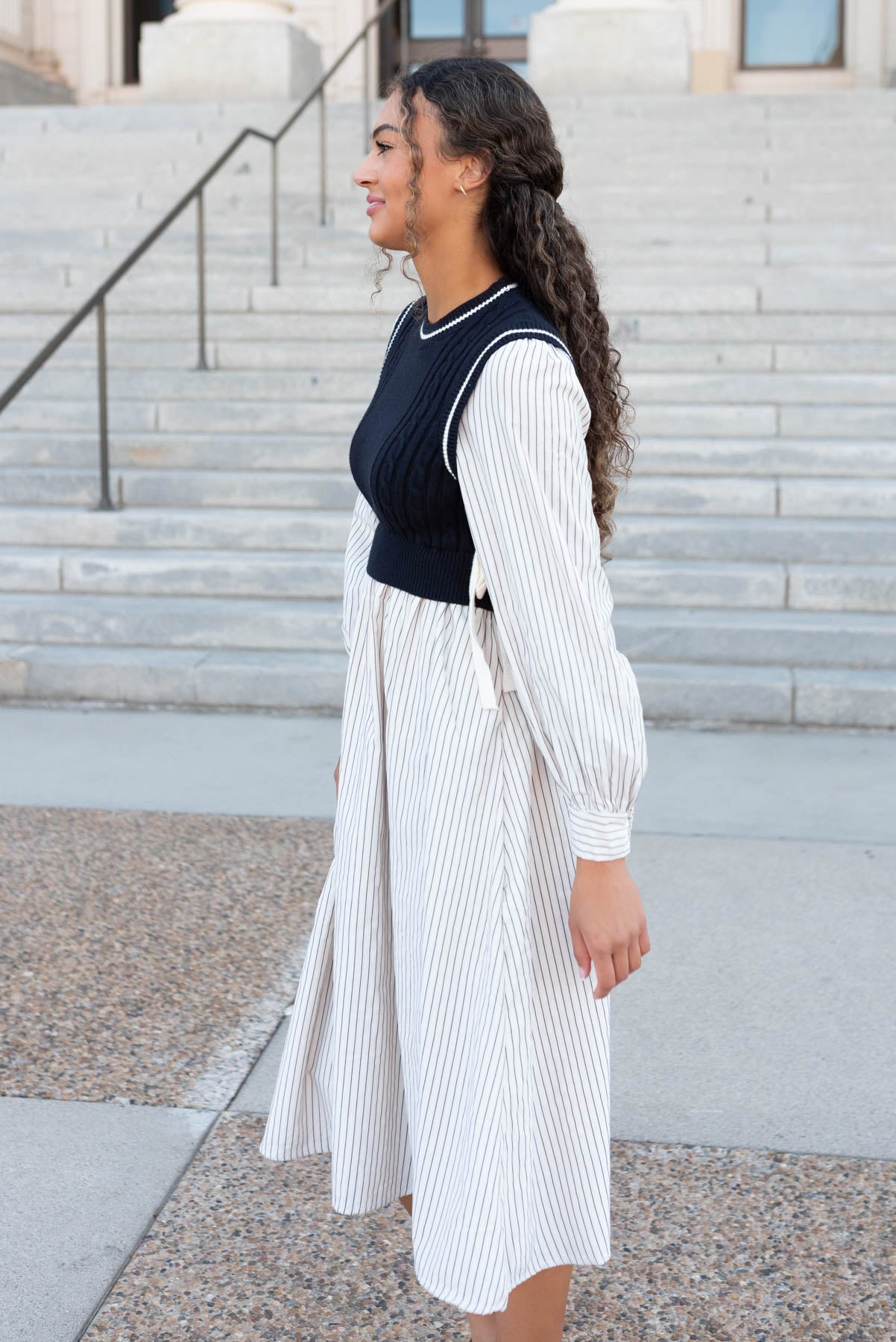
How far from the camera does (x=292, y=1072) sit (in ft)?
6.66

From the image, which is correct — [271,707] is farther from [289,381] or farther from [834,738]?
[289,381]

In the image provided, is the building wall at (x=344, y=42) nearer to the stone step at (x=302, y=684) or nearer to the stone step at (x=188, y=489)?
the stone step at (x=188, y=489)

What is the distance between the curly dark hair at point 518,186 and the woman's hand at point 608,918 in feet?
1.89

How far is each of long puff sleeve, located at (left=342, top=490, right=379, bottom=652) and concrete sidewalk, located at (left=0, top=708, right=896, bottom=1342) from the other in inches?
41.2

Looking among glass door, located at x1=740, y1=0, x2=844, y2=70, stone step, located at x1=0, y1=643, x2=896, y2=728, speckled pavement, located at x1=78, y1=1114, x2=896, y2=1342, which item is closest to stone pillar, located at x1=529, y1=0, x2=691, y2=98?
glass door, located at x1=740, y1=0, x2=844, y2=70

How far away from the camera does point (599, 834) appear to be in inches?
62.5

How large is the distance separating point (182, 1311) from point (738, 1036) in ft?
4.45

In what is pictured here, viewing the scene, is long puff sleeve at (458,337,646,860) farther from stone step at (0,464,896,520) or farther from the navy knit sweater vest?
stone step at (0,464,896,520)

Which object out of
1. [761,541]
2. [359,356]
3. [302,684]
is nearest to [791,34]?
[359,356]

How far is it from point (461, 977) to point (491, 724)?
30cm

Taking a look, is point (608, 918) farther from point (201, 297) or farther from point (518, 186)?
point (201, 297)

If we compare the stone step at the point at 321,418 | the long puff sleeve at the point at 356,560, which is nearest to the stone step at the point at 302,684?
the stone step at the point at 321,418

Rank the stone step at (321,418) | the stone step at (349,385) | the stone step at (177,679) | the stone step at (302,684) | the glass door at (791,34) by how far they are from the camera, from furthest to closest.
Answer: the glass door at (791,34)
the stone step at (349,385)
the stone step at (321,418)
the stone step at (177,679)
the stone step at (302,684)

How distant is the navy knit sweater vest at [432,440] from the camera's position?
64.4 inches
